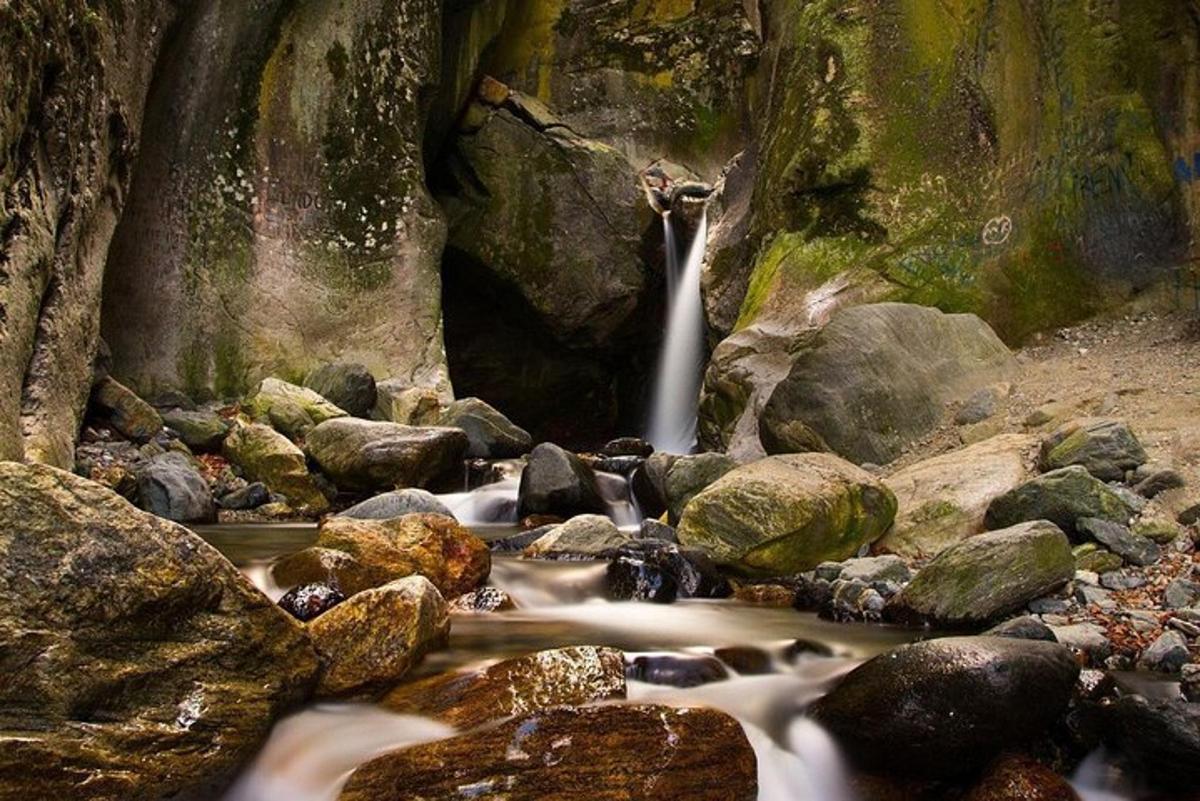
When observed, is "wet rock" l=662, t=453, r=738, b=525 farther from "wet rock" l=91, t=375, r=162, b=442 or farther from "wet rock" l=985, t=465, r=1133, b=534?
"wet rock" l=91, t=375, r=162, b=442

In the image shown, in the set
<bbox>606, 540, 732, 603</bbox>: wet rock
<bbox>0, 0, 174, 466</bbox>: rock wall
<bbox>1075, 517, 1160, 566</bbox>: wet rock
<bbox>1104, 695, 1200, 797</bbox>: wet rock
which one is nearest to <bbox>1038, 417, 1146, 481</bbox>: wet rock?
<bbox>1075, 517, 1160, 566</bbox>: wet rock

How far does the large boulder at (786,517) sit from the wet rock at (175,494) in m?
4.45

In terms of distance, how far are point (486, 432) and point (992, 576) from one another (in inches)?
301

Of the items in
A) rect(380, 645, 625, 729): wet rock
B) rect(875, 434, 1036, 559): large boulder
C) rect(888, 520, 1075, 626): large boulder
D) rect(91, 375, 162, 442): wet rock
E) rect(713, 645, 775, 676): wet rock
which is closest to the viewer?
rect(380, 645, 625, 729): wet rock

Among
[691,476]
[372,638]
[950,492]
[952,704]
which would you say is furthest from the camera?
[691,476]

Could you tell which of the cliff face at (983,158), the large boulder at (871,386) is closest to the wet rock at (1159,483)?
the large boulder at (871,386)

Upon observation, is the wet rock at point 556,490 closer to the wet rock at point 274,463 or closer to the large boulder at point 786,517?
the wet rock at point 274,463

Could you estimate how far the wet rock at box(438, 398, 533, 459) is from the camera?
11.4 m

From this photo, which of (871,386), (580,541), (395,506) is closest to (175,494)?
(395,506)

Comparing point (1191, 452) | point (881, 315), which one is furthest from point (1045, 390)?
point (1191, 452)

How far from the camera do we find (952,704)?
10.7ft

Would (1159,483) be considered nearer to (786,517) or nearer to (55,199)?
(786,517)

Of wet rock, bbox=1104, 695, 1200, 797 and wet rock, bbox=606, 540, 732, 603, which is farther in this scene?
wet rock, bbox=606, 540, 732, 603

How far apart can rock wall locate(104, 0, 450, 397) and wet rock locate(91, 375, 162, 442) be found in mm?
2459
